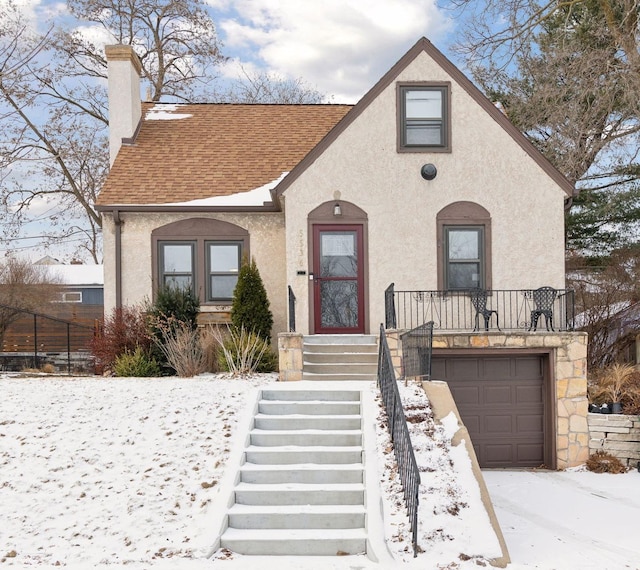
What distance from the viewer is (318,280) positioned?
41.2 feet

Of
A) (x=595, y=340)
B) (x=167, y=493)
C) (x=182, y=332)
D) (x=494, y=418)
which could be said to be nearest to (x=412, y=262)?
(x=494, y=418)

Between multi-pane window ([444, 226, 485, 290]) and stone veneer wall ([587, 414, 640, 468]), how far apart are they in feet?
10.8

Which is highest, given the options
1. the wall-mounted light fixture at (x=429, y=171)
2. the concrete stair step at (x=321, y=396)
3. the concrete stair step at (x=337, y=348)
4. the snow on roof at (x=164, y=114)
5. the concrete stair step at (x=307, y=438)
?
A: the snow on roof at (x=164, y=114)

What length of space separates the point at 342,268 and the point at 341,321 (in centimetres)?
106

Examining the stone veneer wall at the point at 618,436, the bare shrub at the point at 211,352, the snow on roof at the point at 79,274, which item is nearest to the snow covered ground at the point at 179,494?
the stone veneer wall at the point at 618,436

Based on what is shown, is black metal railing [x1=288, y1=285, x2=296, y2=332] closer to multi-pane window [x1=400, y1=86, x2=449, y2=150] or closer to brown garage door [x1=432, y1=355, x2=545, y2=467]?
brown garage door [x1=432, y1=355, x2=545, y2=467]

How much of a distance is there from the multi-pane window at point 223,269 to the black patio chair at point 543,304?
6.17 metres

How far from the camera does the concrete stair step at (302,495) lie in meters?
7.03

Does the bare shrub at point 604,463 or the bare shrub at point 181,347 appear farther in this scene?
the bare shrub at point 181,347

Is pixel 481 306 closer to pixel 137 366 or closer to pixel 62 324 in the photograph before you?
pixel 137 366

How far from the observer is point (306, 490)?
278 inches

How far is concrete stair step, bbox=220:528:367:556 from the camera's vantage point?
629 centimetres

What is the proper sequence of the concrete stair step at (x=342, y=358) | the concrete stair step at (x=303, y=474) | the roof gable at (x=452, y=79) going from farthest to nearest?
1. the roof gable at (x=452, y=79)
2. the concrete stair step at (x=342, y=358)
3. the concrete stair step at (x=303, y=474)

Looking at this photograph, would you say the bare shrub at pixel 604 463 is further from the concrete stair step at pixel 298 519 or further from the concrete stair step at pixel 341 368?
the concrete stair step at pixel 298 519
